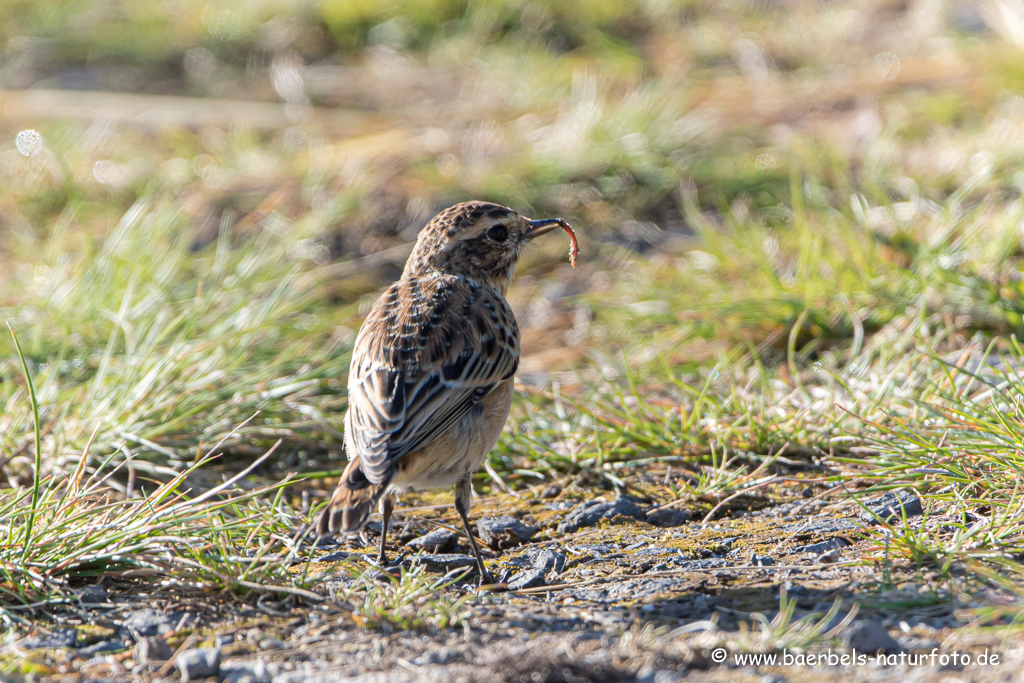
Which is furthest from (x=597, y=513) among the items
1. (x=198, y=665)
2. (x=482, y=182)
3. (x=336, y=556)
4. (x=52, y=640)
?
(x=482, y=182)

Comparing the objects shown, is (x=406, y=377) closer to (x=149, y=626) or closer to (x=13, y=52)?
(x=149, y=626)

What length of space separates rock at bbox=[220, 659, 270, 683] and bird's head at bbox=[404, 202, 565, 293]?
2583 millimetres

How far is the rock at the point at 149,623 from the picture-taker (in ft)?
12.6

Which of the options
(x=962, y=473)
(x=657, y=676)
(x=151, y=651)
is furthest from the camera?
(x=962, y=473)

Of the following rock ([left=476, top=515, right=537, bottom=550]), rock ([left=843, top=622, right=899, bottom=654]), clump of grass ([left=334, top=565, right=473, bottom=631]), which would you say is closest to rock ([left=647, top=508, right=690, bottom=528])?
rock ([left=476, top=515, right=537, bottom=550])

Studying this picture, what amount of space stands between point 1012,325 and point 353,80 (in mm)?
8384

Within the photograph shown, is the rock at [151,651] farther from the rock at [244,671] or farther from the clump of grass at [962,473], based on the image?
the clump of grass at [962,473]

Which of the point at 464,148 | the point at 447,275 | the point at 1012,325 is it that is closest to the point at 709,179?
the point at 464,148

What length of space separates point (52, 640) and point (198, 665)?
0.67 metres

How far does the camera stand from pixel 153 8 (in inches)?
535

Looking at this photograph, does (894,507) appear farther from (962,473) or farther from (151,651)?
(151,651)

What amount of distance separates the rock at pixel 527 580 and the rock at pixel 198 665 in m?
1.19

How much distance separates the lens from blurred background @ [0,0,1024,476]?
6164 millimetres

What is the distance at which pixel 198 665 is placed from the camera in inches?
138
